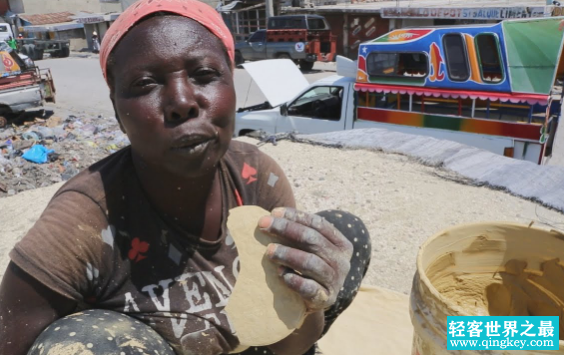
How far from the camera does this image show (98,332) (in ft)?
4.15

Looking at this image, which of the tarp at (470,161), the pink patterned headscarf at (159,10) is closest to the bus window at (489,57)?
the tarp at (470,161)

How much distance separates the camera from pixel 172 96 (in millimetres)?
1271

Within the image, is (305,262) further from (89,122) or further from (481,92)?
(89,122)

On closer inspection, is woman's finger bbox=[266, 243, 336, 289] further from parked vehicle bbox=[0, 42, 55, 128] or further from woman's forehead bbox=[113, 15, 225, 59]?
parked vehicle bbox=[0, 42, 55, 128]

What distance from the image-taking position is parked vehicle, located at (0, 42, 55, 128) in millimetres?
10508

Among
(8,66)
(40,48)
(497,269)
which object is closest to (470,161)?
(497,269)

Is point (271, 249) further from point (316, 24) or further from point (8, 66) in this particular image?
point (316, 24)

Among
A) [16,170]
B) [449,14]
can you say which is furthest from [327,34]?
[16,170]

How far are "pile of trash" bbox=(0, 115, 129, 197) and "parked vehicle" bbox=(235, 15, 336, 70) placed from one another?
27.0 ft

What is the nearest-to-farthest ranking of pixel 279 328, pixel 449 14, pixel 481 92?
pixel 279 328, pixel 481 92, pixel 449 14

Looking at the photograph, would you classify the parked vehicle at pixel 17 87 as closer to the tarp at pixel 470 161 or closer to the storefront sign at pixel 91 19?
the tarp at pixel 470 161

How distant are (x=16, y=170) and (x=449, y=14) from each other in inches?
541

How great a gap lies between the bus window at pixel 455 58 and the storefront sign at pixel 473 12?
6.42 metres

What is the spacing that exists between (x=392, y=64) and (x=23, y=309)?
235 inches
